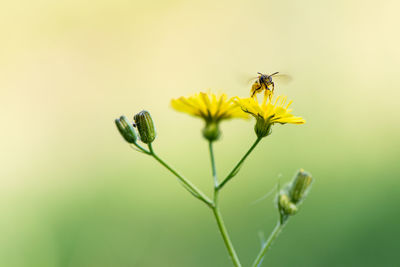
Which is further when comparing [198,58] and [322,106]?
[198,58]

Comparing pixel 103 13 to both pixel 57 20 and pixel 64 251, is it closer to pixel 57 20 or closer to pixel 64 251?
A: pixel 57 20

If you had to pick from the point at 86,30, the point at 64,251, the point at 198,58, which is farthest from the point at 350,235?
the point at 86,30

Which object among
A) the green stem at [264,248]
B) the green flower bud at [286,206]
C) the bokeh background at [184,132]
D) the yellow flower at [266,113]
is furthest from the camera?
the bokeh background at [184,132]

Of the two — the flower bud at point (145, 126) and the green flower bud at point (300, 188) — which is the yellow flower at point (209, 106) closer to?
the flower bud at point (145, 126)

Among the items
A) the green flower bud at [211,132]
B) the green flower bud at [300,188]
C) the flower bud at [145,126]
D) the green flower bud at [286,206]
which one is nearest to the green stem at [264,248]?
the green flower bud at [286,206]

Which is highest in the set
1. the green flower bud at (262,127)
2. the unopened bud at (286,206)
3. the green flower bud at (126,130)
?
the green flower bud at (126,130)

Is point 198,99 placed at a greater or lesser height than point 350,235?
greater

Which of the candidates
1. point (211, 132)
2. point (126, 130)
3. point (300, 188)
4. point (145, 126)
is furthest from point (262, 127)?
point (126, 130)
